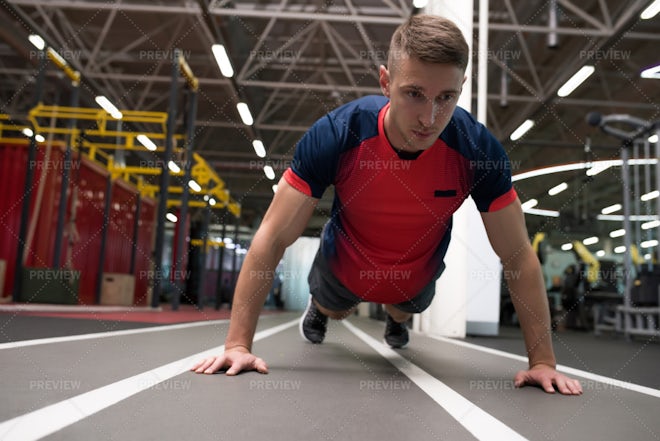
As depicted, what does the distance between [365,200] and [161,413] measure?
107cm

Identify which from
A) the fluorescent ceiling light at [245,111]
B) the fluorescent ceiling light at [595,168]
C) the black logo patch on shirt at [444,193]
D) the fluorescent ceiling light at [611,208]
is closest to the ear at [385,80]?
the black logo patch on shirt at [444,193]

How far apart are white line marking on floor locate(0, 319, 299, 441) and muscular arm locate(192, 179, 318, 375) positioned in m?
0.18

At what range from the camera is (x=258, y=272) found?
67.3 inches

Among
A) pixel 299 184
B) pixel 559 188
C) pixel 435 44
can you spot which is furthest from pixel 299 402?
pixel 559 188

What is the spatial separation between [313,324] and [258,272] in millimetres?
1471

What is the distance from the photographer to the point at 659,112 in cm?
1148

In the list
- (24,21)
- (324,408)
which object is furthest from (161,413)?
(24,21)

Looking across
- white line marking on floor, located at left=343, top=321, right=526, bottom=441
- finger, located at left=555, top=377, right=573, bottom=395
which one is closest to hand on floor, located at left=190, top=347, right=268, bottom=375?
white line marking on floor, located at left=343, top=321, right=526, bottom=441

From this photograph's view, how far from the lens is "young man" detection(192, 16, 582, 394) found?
158cm

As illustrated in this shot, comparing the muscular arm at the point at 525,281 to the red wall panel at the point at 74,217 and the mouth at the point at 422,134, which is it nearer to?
the mouth at the point at 422,134

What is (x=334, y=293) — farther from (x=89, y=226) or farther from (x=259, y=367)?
(x=89, y=226)

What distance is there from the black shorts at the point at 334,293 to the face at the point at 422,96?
0.95 meters

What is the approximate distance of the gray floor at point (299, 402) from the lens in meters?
1.05

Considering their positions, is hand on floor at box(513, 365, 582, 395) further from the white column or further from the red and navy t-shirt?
the white column
